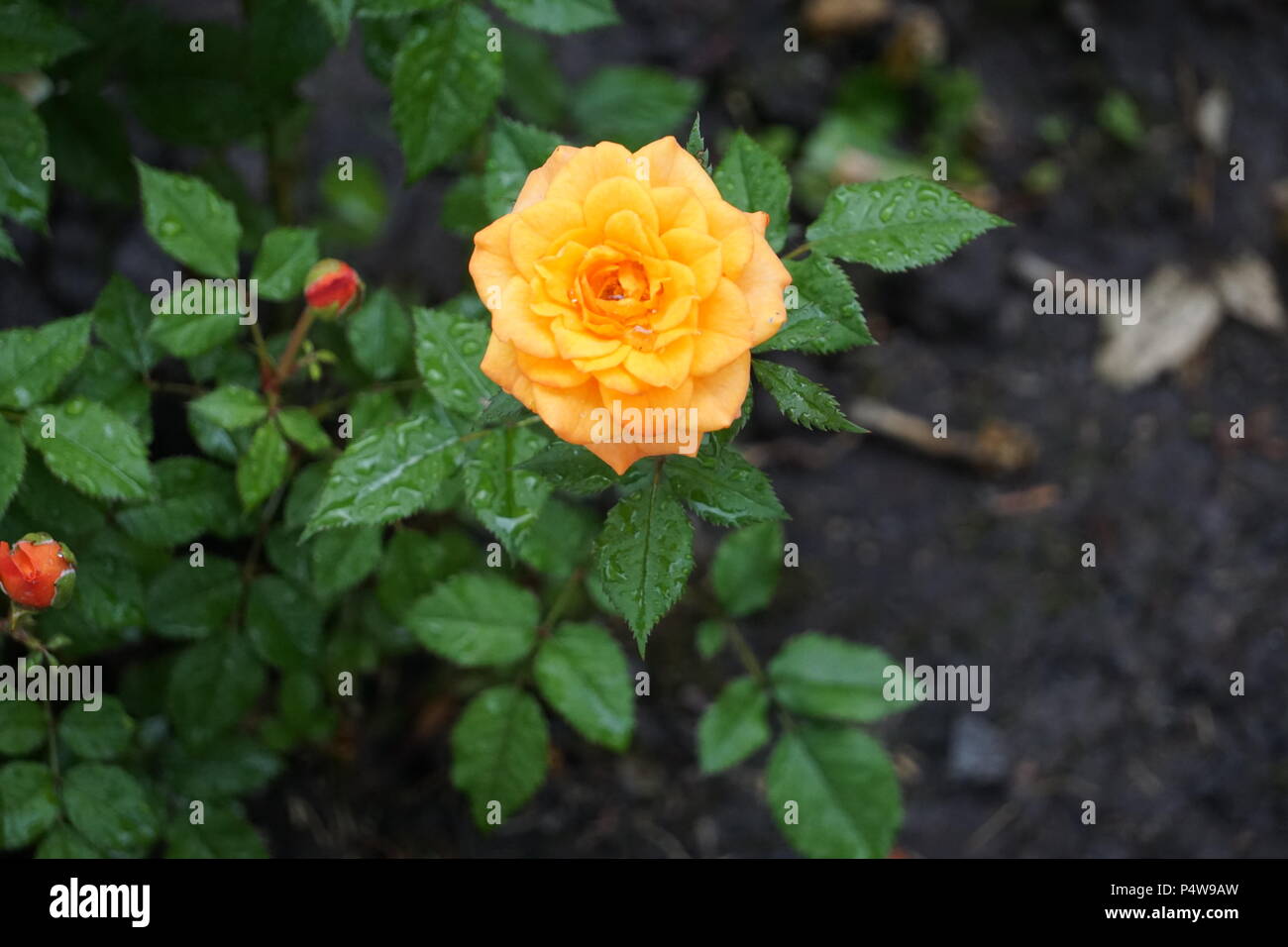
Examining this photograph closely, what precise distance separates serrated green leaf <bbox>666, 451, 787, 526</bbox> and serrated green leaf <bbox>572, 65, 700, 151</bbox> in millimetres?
1774

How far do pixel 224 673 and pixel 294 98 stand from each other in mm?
1371

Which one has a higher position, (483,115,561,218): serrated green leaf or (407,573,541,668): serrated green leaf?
(483,115,561,218): serrated green leaf

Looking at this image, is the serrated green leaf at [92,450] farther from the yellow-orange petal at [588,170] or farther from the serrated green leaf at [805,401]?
the serrated green leaf at [805,401]

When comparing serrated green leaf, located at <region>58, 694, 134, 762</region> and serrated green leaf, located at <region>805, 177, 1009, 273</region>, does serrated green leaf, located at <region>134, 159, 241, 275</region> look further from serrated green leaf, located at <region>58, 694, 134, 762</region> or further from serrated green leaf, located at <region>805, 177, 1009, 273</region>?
serrated green leaf, located at <region>805, 177, 1009, 273</region>

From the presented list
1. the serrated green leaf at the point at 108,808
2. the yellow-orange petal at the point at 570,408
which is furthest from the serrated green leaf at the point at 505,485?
the serrated green leaf at the point at 108,808

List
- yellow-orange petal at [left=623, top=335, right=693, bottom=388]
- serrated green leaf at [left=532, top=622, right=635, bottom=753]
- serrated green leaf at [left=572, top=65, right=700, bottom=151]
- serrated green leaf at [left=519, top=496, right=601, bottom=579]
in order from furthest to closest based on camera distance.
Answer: serrated green leaf at [left=572, top=65, right=700, bottom=151], serrated green leaf at [left=519, top=496, right=601, bottom=579], serrated green leaf at [left=532, top=622, right=635, bottom=753], yellow-orange petal at [left=623, top=335, right=693, bottom=388]

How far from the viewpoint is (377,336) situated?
7.66ft

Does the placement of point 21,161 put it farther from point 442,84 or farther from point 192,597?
point 192,597

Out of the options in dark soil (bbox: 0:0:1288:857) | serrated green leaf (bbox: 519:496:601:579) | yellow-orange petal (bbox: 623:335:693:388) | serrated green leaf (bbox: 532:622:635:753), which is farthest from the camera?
dark soil (bbox: 0:0:1288:857)

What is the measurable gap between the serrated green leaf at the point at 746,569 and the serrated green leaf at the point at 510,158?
3.62 ft

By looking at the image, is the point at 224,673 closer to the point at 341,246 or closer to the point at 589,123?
the point at 341,246

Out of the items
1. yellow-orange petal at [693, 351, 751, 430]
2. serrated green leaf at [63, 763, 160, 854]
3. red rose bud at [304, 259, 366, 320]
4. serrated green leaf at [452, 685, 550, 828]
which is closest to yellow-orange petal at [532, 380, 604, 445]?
yellow-orange petal at [693, 351, 751, 430]

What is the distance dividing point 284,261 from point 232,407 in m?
0.34

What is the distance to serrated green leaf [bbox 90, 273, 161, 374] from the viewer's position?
2.25 m
